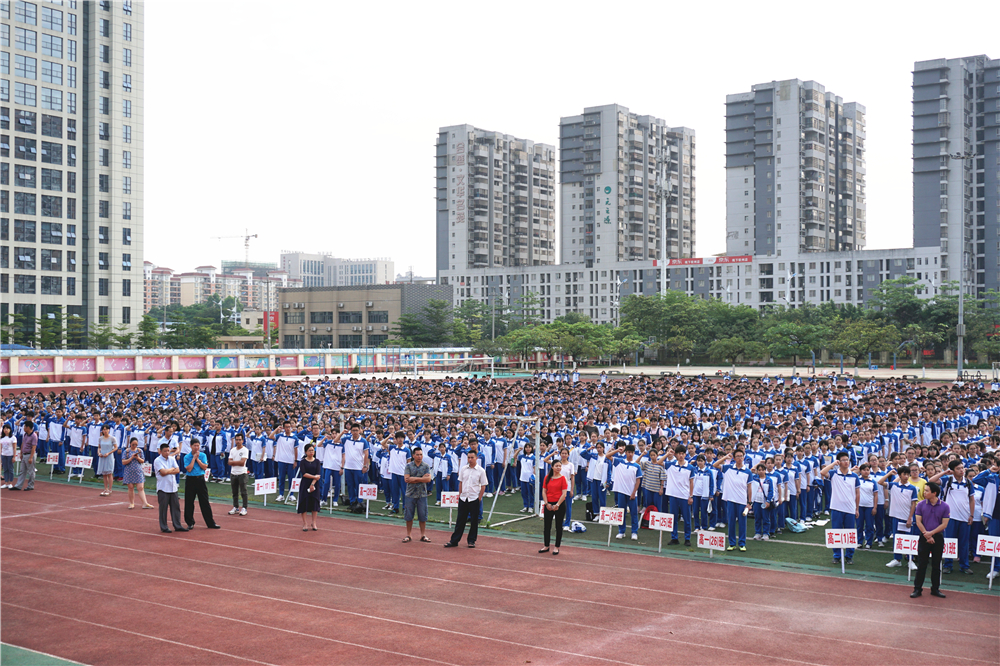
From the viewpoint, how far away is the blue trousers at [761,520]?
15031 mm

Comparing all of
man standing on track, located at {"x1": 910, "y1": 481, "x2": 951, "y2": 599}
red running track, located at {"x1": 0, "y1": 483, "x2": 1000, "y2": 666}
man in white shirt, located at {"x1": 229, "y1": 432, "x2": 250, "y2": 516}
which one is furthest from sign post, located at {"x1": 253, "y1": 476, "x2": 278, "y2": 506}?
man standing on track, located at {"x1": 910, "y1": 481, "x2": 951, "y2": 599}

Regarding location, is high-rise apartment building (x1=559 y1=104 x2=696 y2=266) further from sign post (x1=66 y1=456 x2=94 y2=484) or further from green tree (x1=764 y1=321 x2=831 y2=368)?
sign post (x1=66 y1=456 x2=94 y2=484)

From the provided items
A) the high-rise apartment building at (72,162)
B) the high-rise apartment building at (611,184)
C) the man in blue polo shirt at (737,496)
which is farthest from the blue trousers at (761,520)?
the high-rise apartment building at (611,184)

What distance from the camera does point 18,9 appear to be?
247 ft

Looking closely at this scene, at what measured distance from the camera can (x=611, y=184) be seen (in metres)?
128

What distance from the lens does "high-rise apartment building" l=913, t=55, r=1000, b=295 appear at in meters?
101

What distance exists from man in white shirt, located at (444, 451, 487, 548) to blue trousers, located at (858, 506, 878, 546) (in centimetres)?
668

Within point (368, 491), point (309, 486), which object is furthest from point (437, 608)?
point (368, 491)

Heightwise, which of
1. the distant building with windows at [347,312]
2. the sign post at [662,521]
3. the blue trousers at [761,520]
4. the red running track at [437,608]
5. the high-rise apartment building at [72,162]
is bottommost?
→ the red running track at [437,608]

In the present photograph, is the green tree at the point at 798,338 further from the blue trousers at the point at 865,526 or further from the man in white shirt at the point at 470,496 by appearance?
the man in white shirt at the point at 470,496

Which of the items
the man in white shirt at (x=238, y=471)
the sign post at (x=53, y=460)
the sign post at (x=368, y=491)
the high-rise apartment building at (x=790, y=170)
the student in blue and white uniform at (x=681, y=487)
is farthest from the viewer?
the high-rise apartment building at (x=790, y=170)

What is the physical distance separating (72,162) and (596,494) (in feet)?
266

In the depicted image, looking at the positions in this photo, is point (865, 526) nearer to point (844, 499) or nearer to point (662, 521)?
point (844, 499)

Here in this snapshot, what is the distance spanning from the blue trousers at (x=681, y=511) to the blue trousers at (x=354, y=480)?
6976 mm
